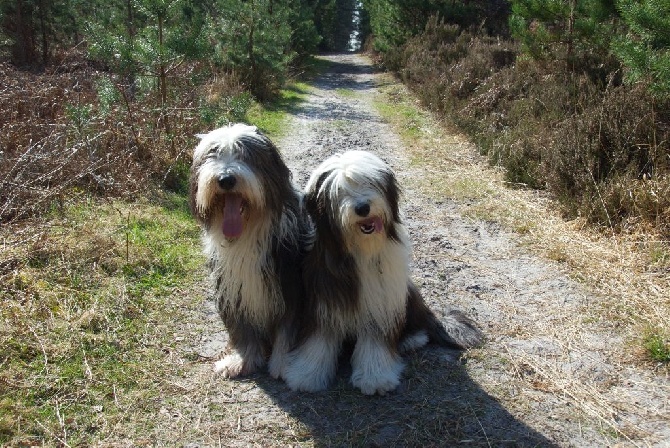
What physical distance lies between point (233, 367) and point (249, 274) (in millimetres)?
661

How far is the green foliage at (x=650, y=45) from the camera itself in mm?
5062

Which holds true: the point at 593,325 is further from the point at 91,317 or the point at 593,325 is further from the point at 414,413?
the point at 91,317

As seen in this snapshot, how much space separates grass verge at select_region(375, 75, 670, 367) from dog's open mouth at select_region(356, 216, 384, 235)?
1942 mm

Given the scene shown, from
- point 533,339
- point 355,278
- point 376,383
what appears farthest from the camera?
point 533,339

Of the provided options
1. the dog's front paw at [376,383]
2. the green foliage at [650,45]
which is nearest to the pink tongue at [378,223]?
the dog's front paw at [376,383]

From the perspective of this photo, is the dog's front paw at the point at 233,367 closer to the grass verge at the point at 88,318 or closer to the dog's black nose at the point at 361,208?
the grass verge at the point at 88,318

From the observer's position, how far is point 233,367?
11.4 ft

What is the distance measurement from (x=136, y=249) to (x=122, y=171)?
1804 mm

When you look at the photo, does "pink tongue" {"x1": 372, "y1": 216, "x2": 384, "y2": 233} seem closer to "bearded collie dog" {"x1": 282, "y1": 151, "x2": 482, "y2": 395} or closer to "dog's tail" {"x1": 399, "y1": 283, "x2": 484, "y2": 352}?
"bearded collie dog" {"x1": 282, "y1": 151, "x2": 482, "y2": 395}

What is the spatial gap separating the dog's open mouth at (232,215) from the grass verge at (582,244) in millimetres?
2570

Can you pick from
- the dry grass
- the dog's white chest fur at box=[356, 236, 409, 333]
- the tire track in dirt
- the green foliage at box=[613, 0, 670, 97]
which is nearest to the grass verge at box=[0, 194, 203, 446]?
the dog's white chest fur at box=[356, 236, 409, 333]

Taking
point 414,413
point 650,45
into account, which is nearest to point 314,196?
point 414,413

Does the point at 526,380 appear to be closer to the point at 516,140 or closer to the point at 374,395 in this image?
the point at 374,395

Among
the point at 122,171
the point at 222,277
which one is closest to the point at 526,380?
the point at 222,277
